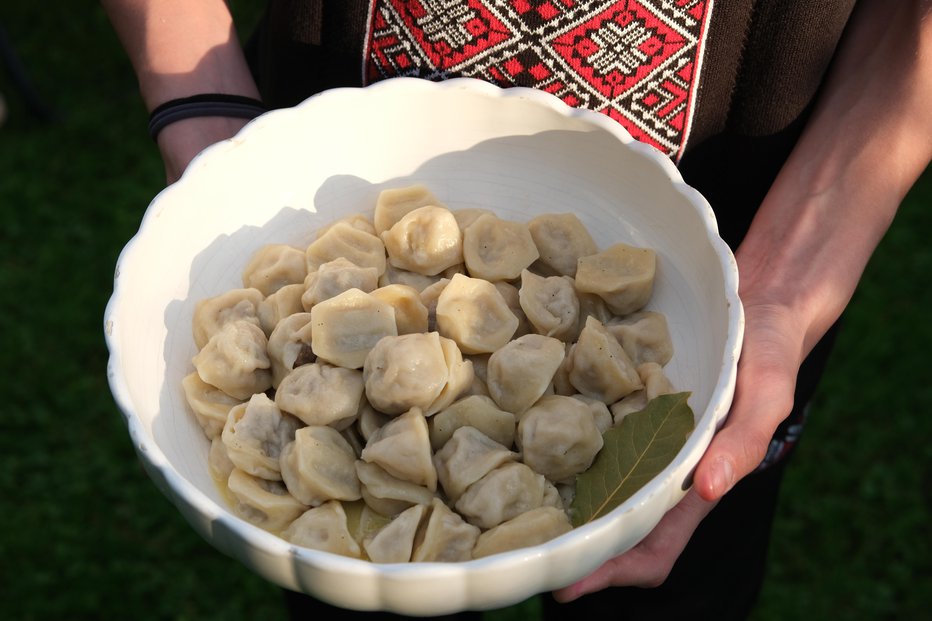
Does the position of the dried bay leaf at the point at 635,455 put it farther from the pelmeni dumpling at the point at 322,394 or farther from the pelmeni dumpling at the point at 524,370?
the pelmeni dumpling at the point at 322,394

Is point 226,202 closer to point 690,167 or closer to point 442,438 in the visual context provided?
point 442,438

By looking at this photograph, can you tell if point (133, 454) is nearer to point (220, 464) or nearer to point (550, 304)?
point (220, 464)

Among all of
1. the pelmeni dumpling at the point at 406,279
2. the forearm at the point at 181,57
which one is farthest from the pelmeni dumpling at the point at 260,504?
the forearm at the point at 181,57

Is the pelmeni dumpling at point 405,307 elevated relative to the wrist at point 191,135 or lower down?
lower down

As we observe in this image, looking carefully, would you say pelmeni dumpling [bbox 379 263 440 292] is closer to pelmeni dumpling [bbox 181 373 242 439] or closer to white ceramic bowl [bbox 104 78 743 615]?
white ceramic bowl [bbox 104 78 743 615]

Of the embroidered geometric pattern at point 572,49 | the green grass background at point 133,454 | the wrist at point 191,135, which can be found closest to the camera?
the embroidered geometric pattern at point 572,49

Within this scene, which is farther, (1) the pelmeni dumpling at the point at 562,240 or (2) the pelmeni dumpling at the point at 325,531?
(1) the pelmeni dumpling at the point at 562,240

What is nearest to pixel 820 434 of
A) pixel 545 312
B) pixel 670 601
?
pixel 670 601

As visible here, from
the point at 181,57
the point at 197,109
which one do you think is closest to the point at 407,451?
the point at 197,109
